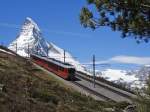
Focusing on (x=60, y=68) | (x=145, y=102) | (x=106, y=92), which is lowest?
(x=106, y=92)

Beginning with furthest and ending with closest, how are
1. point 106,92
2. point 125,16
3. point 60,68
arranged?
point 60,68
point 106,92
point 125,16


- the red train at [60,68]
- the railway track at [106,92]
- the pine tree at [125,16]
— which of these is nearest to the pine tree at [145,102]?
the pine tree at [125,16]

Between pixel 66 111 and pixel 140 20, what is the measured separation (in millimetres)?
21383

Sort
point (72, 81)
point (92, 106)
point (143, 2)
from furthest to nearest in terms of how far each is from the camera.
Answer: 1. point (72, 81)
2. point (92, 106)
3. point (143, 2)

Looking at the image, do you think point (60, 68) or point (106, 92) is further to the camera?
point (60, 68)

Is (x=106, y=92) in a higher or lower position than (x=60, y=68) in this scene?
lower

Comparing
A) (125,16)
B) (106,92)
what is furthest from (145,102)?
(106,92)

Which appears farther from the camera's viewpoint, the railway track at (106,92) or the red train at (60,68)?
the red train at (60,68)

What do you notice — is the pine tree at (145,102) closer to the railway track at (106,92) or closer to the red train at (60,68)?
the railway track at (106,92)

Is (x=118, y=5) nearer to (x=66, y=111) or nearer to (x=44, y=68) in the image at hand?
(x=66, y=111)

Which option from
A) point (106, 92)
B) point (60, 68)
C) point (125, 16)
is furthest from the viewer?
point (60, 68)

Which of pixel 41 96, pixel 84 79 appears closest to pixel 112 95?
pixel 84 79

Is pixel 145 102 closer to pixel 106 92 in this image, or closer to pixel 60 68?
pixel 106 92

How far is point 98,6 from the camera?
28.0 metres
